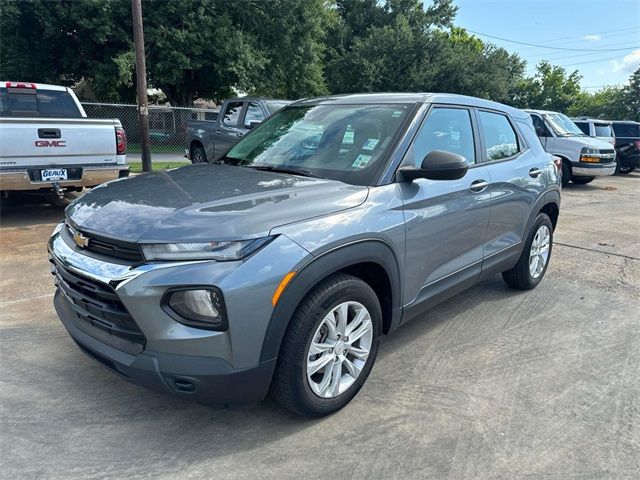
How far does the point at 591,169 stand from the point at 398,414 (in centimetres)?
1264

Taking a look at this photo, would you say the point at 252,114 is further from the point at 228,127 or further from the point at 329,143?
the point at 329,143

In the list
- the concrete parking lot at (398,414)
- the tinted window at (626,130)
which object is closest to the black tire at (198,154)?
the concrete parking lot at (398,414)

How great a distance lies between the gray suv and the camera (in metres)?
2.28

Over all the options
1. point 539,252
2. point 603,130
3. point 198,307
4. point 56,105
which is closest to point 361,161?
point 198,307

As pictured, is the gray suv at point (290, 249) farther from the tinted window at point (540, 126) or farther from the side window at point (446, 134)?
the tinted window at point (540, 126)

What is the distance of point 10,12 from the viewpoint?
61.0ft

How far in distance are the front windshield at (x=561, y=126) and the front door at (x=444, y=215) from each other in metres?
11.3

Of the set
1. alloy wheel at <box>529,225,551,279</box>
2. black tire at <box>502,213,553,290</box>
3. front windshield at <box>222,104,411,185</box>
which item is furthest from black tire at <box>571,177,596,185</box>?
front windshield at <box>222,104,411,185</box>

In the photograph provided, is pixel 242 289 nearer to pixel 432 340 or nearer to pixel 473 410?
pixel 473 410

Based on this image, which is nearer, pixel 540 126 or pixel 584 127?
pixel 540 126

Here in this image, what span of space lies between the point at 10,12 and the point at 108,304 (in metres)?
21.2

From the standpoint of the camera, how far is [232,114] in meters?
10.4

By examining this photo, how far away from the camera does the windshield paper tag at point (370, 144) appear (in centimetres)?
325

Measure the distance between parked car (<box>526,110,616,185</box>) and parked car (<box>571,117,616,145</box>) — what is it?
2.48 m
